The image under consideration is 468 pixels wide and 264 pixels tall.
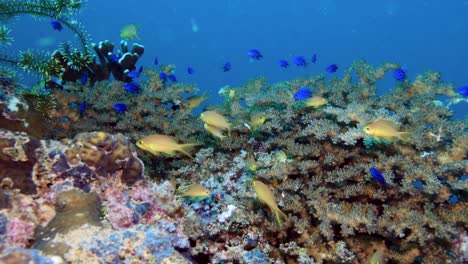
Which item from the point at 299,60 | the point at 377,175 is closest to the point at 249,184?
the point at 377,175

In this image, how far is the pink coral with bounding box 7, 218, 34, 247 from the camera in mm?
2203

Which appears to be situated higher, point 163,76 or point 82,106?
point 163,76

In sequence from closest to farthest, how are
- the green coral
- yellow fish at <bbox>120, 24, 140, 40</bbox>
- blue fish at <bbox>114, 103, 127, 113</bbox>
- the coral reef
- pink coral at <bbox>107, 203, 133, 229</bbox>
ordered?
the coral reef → pink coral at <bbox>107, 203, 133, 229</bbox> → the green coral → blue fish at <bbox>114, 103, 127, 113</bbox> → yellow fish at <bbox>120, 24, 140, 40</bbox>

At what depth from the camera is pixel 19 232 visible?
225 cm

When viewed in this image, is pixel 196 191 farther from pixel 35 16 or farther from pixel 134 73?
pixel 134 73

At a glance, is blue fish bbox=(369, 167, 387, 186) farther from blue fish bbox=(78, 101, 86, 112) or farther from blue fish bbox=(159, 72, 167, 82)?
blue fish bbox=(159, 72, 167, 82)

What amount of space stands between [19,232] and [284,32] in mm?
120936

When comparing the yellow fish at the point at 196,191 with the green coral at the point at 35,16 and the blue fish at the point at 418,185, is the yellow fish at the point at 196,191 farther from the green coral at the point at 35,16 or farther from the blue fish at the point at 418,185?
the green coral at the point at 35,16

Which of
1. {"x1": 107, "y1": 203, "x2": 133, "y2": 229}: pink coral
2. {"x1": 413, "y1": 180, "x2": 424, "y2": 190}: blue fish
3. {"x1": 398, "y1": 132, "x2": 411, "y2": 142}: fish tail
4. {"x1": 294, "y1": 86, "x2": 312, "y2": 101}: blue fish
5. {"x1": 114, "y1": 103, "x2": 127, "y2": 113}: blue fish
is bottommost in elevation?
{"x1": 107, "y1": 203, "x2": 133, "y2": 229}: pink coral

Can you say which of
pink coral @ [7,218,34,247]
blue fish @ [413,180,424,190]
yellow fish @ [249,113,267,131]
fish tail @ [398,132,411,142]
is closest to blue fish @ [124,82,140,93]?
yellow fish @ [249,113,267,131]

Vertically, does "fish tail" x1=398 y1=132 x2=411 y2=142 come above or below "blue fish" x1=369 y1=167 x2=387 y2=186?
above

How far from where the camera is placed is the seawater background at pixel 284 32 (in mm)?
100938

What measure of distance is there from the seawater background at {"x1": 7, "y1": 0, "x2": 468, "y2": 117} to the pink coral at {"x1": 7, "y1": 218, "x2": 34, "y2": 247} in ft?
293

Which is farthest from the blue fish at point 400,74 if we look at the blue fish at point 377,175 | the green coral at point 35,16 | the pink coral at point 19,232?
the pink coral at point 19,232
